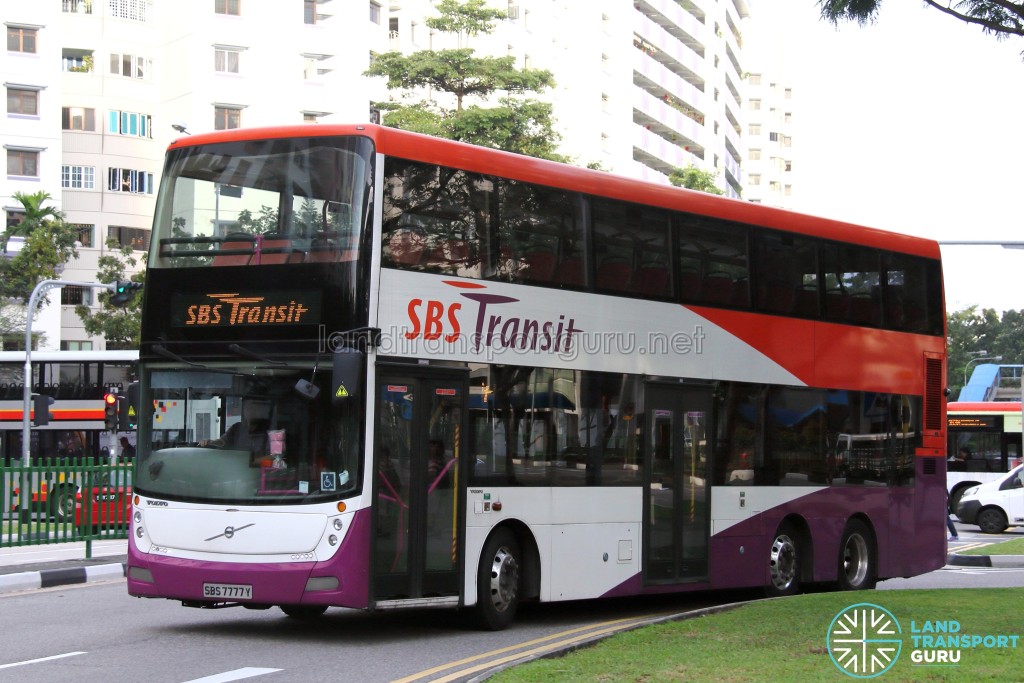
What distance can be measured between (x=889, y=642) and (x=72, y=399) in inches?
1257

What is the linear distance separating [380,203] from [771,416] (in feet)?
21.2

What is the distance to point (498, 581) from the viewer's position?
13461 millimetres

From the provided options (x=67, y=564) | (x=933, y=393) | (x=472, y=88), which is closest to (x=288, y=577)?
(x=67, y=564)

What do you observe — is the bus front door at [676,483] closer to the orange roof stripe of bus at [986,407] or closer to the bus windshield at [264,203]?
the bus windshield at [264,203]

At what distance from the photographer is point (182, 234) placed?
12672 millimetres

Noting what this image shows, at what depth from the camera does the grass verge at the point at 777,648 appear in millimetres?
9609

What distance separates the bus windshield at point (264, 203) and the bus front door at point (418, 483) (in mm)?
1369

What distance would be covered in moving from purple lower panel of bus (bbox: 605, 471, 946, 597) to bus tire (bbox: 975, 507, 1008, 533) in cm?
Result: 1568

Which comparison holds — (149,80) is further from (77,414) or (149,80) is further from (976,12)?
(976,12)

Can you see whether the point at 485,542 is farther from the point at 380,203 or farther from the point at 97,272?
the point at 97,272

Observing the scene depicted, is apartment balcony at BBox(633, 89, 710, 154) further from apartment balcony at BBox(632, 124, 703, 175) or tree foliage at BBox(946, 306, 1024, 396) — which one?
tree foliage at BBox(946, 306, 1024, 396)

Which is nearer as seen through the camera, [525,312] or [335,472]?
[335,472]

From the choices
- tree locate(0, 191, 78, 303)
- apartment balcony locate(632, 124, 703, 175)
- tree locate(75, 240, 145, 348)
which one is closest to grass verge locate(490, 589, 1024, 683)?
tree locate(0, 191, 78, 303)

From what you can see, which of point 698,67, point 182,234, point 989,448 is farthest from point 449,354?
point 698,67
